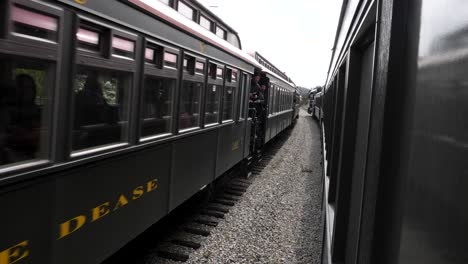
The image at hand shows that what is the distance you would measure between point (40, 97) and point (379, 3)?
1.94 m

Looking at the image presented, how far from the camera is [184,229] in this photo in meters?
5.64

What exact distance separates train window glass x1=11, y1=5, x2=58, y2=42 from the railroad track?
2.61 m

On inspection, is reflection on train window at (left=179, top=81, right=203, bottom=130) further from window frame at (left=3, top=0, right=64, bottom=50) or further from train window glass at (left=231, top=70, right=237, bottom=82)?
window frame at (left=3, top=0, right=64, bottom=50)

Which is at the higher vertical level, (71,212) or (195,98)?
(195,98)

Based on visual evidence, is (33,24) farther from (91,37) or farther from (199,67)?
(199,67)

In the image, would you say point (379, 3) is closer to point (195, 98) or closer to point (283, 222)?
point (195, 98)

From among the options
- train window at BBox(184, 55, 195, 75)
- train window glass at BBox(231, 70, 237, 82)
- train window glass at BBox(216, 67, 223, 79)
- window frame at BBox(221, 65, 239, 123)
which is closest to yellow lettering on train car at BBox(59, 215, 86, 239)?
train window at BBox(184, 55, 195, 75)

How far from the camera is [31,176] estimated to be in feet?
7.38

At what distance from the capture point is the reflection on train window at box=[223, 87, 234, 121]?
6727 mm

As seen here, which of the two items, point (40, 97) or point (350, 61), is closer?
point (40, 97)

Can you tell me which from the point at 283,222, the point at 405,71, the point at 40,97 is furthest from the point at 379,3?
the point at 283,222

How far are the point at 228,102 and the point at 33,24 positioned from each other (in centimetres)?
491

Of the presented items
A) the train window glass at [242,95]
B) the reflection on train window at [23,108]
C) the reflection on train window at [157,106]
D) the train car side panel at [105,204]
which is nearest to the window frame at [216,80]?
the reflection on train window at [157,106]

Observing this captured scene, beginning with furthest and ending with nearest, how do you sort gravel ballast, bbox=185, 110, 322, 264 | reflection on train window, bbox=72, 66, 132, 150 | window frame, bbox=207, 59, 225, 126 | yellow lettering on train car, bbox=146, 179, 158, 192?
window frame, bbox=207, 59, 225, 126, gravel ballast, bbox=185, 110, 322, 264, yellow lettering on train car, bbox=146, 179, 158, 192, reflection on train window, bbox=72, 66, 132, 150
